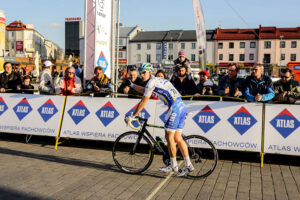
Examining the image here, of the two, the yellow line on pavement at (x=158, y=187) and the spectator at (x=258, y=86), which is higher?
the spectator at (x=258, y=86)

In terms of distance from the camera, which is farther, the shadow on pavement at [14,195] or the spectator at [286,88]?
the spectator at [286,88]

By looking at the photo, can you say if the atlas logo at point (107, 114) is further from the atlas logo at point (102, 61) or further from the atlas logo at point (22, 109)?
the atlas logo at point (102, 61)

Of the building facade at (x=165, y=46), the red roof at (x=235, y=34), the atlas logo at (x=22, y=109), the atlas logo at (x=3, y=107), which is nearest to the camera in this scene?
the atlas logo at (x=22, y=109)

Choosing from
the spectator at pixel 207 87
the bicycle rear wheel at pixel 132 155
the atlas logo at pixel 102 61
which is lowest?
the bicycle rear wheel at pixel 132 155

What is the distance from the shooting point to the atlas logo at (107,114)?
7535mm

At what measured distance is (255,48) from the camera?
7762 cm

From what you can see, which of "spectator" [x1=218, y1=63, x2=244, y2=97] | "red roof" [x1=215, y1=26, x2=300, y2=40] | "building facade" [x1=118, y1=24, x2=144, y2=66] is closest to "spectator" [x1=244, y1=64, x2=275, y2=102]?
"spectator" [x1=218, y1=63, x2=244, y2=97]

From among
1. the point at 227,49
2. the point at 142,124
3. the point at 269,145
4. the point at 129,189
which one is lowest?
the point at 129,189

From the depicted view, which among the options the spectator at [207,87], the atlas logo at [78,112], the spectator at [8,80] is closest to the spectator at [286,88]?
the spectator at [207,87]

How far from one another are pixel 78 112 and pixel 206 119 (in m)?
3.09

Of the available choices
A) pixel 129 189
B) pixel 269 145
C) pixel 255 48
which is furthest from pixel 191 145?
pixel 255 48

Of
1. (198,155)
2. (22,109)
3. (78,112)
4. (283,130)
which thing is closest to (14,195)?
(198,155)

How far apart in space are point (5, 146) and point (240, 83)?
235 inches

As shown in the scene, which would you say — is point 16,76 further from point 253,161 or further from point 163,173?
point 253,161
